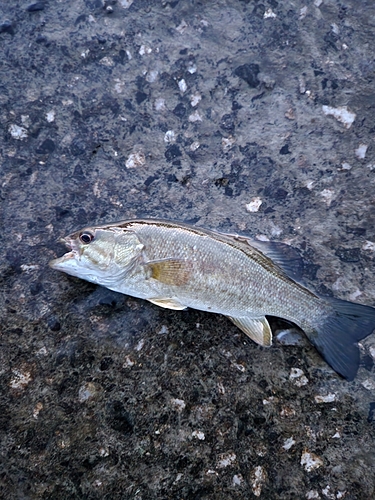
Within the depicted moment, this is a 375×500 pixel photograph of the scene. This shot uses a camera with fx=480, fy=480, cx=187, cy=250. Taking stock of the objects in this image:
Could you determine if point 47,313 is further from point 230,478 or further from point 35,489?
point 230,478

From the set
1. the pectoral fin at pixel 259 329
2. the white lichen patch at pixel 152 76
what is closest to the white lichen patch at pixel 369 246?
the pectoral fin at pixel 259 329

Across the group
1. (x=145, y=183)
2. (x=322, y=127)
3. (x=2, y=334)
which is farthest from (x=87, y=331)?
(x=322, y=127)

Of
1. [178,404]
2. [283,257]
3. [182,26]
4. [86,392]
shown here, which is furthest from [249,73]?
[86,392]

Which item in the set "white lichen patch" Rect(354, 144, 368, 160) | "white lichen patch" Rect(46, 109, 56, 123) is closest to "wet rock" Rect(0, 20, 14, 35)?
"white lichen patch" Rect(46, 109, 56, 123)

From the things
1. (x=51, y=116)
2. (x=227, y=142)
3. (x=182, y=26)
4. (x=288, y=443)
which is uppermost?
(x=182, y=26)

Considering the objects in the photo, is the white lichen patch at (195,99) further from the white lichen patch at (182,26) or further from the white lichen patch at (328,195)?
the white lichen patch at (328,195)

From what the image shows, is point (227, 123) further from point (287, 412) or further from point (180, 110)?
point (287, 412)

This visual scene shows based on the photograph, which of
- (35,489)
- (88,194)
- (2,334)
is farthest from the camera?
(88,194)
